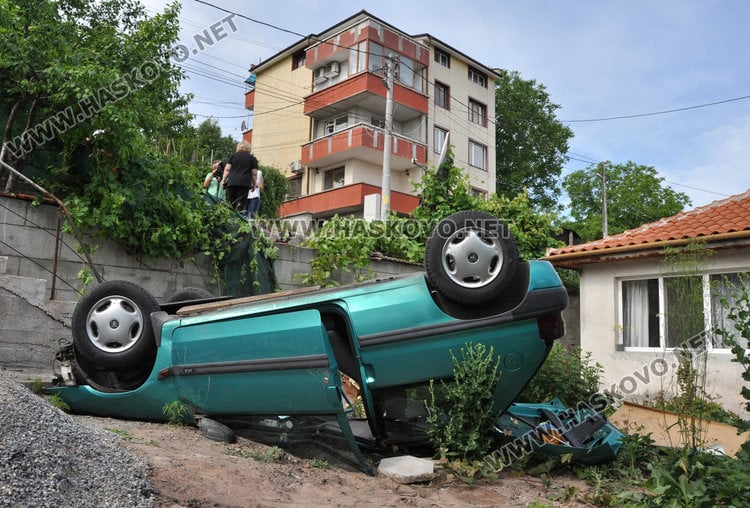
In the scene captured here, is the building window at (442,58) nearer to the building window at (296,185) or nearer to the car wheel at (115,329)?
the building window at (296,185)

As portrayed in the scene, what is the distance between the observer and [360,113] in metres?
28.4

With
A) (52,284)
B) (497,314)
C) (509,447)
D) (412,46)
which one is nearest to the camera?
(497,314)

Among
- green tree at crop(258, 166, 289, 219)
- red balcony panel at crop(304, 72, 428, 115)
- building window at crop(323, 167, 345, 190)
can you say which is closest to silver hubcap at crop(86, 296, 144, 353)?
green tree at crop(258, 166, 289, 219)

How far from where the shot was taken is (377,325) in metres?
4.46

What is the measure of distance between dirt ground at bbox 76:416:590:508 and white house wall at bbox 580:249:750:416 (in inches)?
206

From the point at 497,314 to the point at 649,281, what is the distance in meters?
6.56

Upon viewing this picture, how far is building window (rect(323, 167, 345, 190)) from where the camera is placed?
28812 millimetres

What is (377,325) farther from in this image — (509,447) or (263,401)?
(509,447)

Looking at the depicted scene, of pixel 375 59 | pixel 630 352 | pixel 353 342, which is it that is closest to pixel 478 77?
pixel 375 59

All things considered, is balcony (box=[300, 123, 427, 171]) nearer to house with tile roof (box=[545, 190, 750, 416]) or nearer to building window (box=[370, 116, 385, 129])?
building window (box=[370, 116, 385, 129])

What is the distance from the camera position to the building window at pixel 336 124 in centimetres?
2858

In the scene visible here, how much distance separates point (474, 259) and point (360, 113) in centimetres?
2495

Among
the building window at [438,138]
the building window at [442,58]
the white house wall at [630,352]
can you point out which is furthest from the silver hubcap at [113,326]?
the building window at [442,58]

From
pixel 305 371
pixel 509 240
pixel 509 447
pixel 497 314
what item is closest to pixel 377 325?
pixel 305 371
